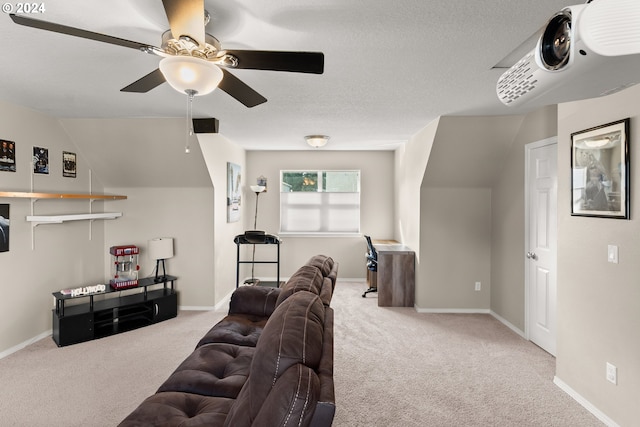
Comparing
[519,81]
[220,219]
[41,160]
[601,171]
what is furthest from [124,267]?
[601,171]

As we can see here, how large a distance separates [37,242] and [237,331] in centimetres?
265

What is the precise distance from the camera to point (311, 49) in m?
2.19

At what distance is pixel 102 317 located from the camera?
3830mm

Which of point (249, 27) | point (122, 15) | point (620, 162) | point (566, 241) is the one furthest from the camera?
point (566, 241)

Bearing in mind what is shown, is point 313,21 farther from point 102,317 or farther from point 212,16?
point 102,317

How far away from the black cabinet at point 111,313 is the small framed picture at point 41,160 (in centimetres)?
133

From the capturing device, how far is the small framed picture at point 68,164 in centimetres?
408

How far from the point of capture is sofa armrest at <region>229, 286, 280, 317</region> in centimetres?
308

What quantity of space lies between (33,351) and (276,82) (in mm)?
3516

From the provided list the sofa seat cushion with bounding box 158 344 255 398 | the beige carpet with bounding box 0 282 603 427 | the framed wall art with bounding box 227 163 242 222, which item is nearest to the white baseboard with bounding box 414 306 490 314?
the beige carpet with bounding box 0 282 603 427

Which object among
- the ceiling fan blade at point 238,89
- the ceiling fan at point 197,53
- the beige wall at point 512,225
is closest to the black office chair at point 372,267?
the beige wall at point 512,225

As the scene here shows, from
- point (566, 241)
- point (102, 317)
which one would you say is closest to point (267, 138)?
point (102, 317)

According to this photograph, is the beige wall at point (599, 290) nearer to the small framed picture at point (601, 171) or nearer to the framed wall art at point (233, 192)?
the small framed picture at point (601, 171)

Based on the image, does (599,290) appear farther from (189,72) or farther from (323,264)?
(189,72)
